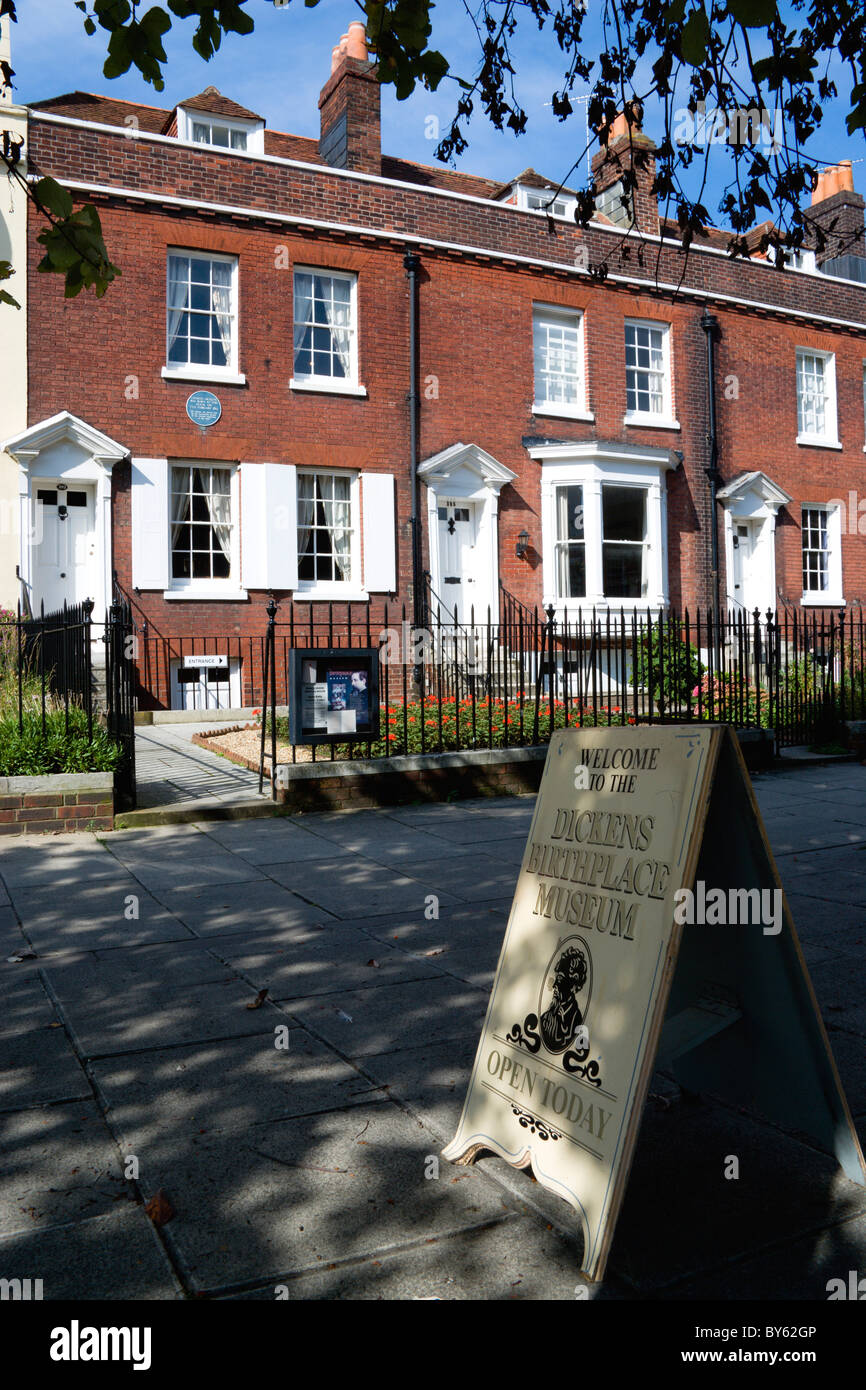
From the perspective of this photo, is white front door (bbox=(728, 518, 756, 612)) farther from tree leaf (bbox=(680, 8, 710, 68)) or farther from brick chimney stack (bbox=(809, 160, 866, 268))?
tree leaf (bbox=(680, 8, 710, 68))

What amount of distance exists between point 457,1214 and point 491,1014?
597mm

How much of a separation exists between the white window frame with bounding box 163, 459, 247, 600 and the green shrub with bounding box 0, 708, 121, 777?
6.95 meters

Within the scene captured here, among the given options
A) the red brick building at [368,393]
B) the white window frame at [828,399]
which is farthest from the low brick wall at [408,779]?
the white window frame at [828,399]

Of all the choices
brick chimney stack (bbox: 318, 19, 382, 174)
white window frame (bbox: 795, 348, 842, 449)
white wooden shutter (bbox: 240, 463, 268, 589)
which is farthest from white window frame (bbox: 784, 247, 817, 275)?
white wooden shutter (bbox: 240, 463, 268, 589)

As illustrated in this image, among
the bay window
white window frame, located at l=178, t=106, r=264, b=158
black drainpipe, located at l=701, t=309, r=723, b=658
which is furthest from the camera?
black drainpipe, located at l=701, t=309, r=723, b=658

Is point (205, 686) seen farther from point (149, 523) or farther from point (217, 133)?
point (217, 133)

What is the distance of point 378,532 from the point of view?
16750mm

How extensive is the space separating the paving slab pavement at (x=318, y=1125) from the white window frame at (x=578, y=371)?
13.7 metres

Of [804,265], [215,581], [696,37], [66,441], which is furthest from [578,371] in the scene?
[696,37]

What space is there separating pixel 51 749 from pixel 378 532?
931 cm

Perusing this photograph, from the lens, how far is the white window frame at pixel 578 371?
18406mm

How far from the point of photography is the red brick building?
1502 centimetres
